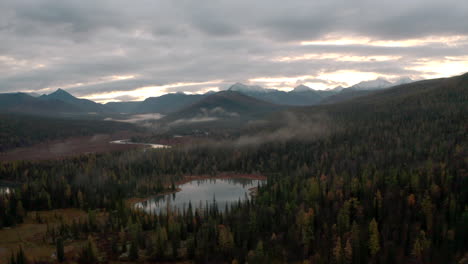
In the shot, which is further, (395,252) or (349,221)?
(349,221)

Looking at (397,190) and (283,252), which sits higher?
(397,190)

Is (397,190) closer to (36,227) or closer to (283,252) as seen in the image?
(283,252)

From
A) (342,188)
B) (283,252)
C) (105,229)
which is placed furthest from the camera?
(342,188)

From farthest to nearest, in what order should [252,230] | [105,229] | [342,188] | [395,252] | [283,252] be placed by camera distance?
1. [342,188]
2. [105,229]
3. [252,230]
4. [283,252]
5. [395,252]

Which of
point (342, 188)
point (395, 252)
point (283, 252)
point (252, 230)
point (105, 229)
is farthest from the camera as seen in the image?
point (342, 188)

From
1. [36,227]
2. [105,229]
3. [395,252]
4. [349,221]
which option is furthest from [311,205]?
[36,227]

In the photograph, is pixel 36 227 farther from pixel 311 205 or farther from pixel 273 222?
pixel 311 205

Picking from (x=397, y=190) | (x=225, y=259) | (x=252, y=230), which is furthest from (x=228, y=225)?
(x=397, y=190)

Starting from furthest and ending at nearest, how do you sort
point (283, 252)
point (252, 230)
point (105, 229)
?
point (105, 229) → point (252, 230) → point (283, 252)

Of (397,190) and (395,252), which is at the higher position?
(397,190)

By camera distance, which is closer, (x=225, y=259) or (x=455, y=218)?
(x=225, y=259)
